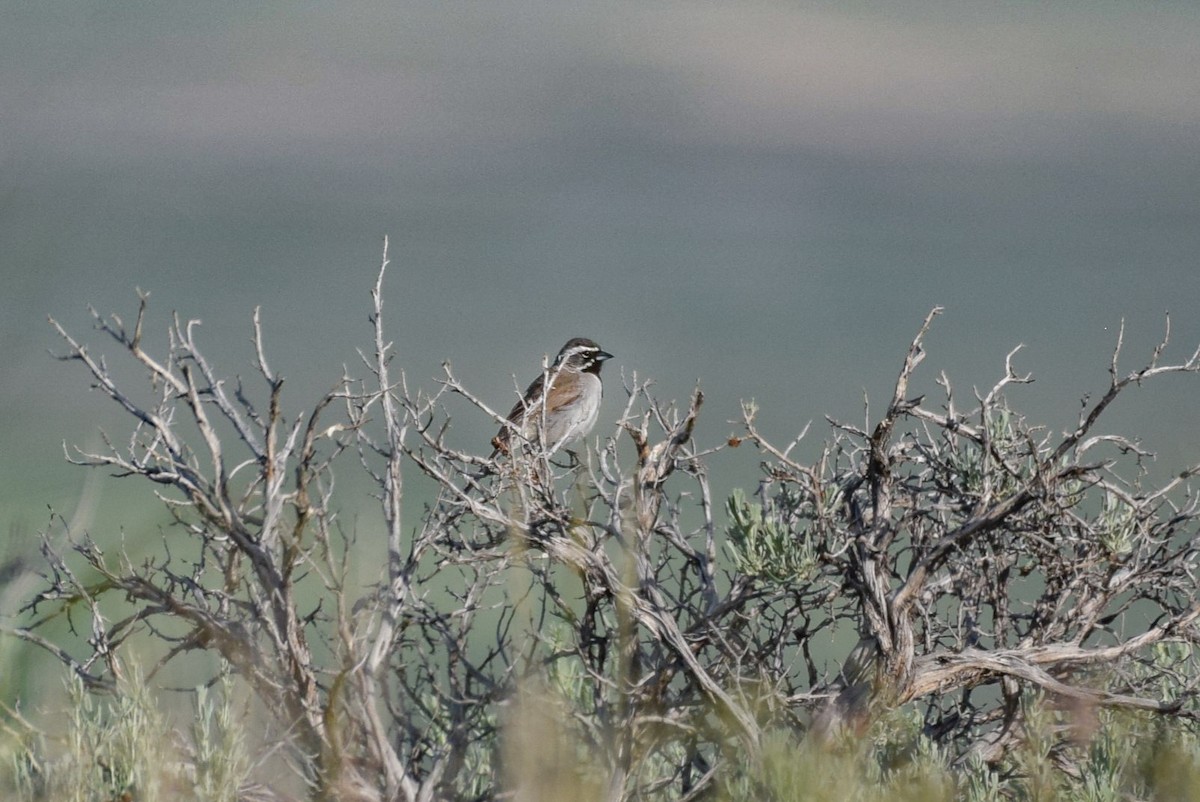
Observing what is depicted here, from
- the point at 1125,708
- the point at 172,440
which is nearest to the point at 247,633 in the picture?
the point at 172,440

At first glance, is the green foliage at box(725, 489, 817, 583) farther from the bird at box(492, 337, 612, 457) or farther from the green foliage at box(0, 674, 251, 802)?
the bird at box(492, 337, 612, 457)

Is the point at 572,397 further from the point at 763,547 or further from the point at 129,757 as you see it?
the point at 129,757

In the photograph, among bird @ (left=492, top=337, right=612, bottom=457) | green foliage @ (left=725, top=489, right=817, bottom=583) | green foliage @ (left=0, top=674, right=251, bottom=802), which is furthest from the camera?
bird @ (left=492, top=337, right=612, bottom=457)

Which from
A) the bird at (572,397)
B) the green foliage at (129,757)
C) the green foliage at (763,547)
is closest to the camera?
the green foliage at (129,757)

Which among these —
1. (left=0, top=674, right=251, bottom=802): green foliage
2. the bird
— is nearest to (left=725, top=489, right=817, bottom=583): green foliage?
A: (left=0, top=674, right=251, bottom=802): green foliage

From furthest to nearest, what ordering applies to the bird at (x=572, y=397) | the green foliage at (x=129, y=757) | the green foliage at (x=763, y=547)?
1. the bird at (x=572, y=397)
2. the green foliage at (x=763, y=547)
3. the green foliage at (x=129, y=757)

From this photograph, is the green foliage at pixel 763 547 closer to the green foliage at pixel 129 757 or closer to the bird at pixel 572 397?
the green foliage at pixel 129 757

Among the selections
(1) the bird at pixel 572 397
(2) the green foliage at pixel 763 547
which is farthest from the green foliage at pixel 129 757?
(1) the bird at pixel 572 397

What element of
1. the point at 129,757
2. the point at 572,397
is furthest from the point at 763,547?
the point at 572,397

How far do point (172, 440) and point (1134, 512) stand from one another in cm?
249

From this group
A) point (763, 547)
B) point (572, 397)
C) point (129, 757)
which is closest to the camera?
point (129, 757)

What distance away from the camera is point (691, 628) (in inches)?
141

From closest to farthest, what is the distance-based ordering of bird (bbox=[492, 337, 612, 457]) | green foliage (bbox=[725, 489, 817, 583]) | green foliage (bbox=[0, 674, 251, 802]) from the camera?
green foliage (bbox=[0, 674, 251, 802])
green foliage (bbox=[725, 489, 817, 583])
bird (bbox=[492, 337, 612, 457])

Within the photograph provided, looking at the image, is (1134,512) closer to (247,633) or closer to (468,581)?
(468,581)
